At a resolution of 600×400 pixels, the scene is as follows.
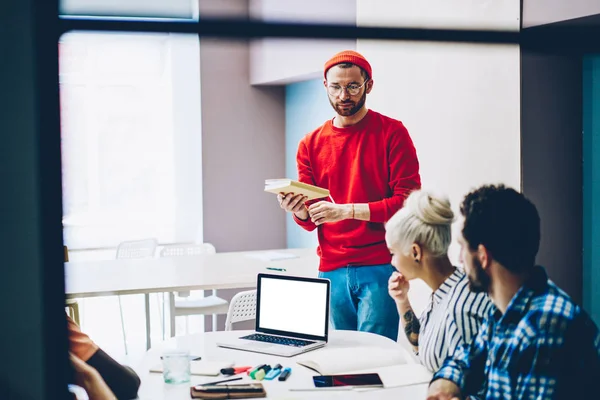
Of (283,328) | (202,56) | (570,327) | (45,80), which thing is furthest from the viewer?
(202,56)

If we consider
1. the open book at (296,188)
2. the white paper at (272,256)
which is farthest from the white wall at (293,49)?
the open book at (296,188)

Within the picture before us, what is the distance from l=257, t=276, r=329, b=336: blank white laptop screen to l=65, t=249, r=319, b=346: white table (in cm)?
120

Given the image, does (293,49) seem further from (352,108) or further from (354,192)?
(354,192)

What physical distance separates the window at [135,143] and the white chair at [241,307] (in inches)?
105

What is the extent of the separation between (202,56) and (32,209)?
16.2ft

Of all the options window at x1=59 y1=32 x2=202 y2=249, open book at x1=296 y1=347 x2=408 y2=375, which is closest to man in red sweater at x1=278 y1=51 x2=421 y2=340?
open book at x1=296 y1=347 x2=408 y2=375

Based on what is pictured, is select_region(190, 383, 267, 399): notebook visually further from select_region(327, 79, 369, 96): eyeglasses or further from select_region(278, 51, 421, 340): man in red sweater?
select_region(327, 79, 369, 96): eyeglasses

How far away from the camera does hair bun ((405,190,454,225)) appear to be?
199 cm

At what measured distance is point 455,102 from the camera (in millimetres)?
3068

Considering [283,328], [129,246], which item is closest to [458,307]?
[283,328]

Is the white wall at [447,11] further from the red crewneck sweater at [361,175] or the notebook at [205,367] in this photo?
the notebook at [205,367]

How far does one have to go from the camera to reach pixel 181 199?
638cm

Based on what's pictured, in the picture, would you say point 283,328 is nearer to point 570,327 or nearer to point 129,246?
point 570,327

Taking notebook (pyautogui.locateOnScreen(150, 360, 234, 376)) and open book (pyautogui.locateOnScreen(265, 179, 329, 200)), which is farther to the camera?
open book (pyautogui.locateOnScreen(265, 179, 329, 200))
